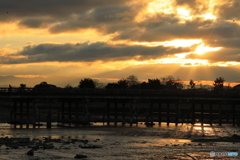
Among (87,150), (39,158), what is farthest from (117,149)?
(39,158)

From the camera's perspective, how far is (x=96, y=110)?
140 m

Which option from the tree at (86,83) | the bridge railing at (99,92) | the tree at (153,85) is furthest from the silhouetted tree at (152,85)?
the bridge railing at (99,92)

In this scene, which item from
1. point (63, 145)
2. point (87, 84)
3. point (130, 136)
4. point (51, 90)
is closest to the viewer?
point (63, 145)

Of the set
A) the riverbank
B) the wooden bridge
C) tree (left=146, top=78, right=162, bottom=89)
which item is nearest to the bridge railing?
the wooden bridge

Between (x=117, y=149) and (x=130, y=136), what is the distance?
45.8 ft

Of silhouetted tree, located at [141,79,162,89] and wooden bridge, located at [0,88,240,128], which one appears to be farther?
silhouetted tree, located at [141,79,162,89]

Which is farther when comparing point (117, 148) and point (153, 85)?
point (153, 85)

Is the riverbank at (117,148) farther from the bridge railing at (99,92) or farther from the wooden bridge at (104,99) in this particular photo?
the bridge railing at (99,92)

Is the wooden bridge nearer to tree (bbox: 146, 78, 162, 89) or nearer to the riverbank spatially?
the riverbank

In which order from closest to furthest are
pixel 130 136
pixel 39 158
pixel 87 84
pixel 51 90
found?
pixel 39 158
pixel 130 136
pixel 51 90
pixel 87 84

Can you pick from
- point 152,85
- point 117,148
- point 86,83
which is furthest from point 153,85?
point 117,148

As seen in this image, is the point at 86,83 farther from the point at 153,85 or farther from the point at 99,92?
the point at 99,92

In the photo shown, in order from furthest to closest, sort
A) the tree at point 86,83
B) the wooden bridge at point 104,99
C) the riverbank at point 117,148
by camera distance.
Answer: the tree at point 86,83 < the wooden bridge at point 104,99 < the riverbank at point 117,148

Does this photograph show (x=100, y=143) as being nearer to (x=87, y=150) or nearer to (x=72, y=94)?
(x=87, y=150)
